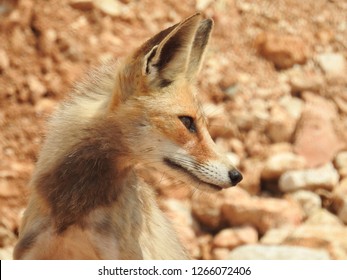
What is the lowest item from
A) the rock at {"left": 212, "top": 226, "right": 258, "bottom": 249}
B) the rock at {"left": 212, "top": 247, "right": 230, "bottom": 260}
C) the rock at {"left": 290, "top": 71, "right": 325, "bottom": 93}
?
the rock at {"left": 212, "top": 247, "right": 230, "bottom": 260}

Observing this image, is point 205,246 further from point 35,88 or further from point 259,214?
point 35,88

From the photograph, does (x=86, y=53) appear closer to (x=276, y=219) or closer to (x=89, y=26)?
(x=89, y=26)

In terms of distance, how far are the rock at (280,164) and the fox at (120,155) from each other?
11.0 feet

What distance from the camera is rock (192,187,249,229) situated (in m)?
8.16

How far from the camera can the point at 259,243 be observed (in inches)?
308

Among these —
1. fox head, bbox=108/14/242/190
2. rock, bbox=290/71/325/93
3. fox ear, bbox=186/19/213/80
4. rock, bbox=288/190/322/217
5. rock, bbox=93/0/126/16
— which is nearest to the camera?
fox head, bbox=108/14/242/190

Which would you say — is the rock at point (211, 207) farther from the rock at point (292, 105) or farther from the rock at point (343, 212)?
the rock at point (292, 105)

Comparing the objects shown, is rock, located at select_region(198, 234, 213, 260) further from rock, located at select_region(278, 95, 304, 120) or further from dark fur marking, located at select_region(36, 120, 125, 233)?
dark fur marking, located at select_region(36, 120, 125, 233)

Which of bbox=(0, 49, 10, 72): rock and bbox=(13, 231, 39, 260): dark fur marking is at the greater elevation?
bbox=(13, 231, 39, 260): dark fur marking

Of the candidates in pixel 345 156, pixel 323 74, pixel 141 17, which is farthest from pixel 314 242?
pixel 141 17

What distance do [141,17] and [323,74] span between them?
2447 millimetres

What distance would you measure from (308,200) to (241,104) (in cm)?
151

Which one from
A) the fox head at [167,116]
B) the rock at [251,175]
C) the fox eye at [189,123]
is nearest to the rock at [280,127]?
the rock at [251,175]

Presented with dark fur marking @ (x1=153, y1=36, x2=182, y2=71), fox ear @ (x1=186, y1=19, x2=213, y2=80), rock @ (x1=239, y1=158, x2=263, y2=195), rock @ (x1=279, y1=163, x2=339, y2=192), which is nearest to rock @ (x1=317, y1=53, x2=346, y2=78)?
rock @ (x1=279, y1=163, x2=339, y2=192)
